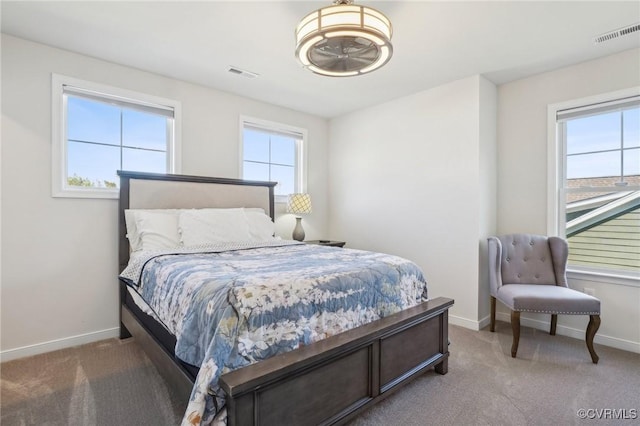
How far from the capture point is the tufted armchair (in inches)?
100

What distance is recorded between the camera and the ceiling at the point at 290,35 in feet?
7.14

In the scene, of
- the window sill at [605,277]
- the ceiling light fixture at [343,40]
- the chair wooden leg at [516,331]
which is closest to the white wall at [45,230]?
the ceiling light fixture at [343,40]

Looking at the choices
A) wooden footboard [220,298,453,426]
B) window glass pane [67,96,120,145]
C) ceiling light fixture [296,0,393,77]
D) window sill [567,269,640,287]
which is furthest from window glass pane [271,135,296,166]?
window sill [567,269,640,287]

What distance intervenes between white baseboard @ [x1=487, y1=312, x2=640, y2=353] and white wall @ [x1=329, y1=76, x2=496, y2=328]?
0.54 metres

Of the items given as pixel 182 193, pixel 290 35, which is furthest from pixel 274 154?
pixel 290 35

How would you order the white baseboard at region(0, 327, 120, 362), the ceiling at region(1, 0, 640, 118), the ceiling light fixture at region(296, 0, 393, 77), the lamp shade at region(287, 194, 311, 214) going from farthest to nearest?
the lamp shade at region(287, 194, 311, 214)
the white baseboard at region(0, 327, 120, 362)
the ceiling at region(1, 0, 640, 118)
the ceiling light fixture at region(296, 0, 393, 77)

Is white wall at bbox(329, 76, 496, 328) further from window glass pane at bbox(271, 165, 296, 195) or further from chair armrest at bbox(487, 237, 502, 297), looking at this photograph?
window glass pane at bbox(271, 165, 296, 195)

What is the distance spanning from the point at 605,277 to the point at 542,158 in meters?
1.22

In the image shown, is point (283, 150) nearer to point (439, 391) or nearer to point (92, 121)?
point (92, 121)

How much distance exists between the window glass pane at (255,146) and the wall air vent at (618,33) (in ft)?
11.1

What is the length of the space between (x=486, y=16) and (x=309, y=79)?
5.59ft

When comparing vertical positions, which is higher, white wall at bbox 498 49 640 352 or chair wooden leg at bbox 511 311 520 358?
white wall at bbox 498 49 640 352

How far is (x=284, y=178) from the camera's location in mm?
4457

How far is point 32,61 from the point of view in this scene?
2594 mm
